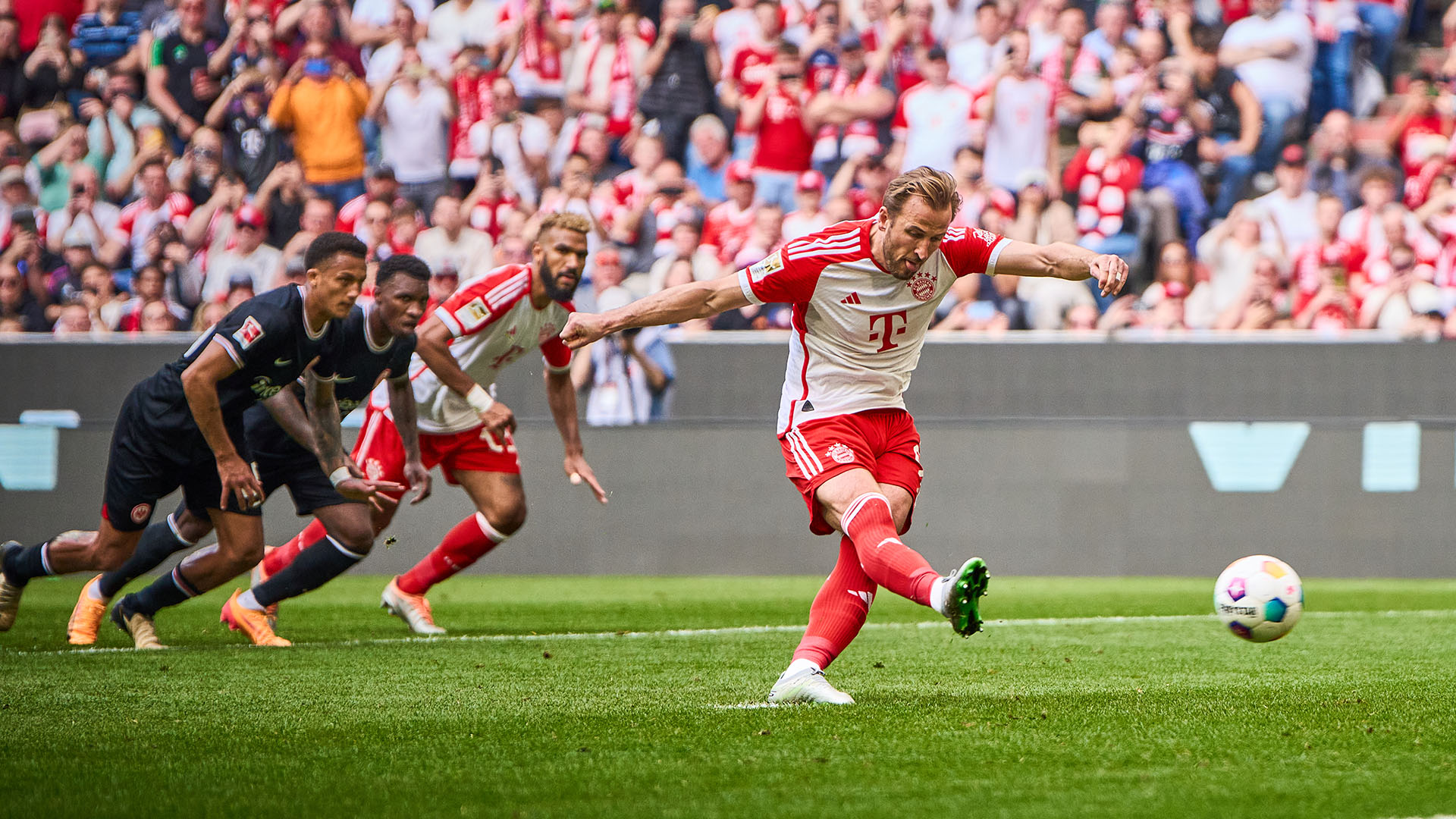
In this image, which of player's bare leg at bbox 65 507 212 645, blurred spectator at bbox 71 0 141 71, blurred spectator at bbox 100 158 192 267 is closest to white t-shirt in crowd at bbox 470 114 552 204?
blurred spectator at bbox 100 158 192 267

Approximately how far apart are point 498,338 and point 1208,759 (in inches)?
194

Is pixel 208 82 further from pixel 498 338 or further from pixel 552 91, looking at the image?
pixel 498 338

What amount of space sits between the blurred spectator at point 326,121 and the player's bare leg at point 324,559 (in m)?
8.23

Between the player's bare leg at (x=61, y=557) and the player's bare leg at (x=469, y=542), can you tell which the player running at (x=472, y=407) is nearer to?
the player's bare leg at (x=469, y=542)

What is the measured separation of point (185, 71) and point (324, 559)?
1009 centimetres

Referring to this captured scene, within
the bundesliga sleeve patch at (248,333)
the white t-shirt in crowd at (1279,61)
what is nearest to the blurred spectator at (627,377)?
the bundesliga sleeve patch at (248,333)

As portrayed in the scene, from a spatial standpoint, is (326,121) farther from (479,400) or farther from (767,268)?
(767,268)

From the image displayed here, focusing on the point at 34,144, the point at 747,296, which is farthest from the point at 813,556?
the point at 34,144

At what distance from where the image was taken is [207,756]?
4215mm

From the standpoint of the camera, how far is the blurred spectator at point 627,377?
12391 mm

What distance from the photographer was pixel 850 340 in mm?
5258

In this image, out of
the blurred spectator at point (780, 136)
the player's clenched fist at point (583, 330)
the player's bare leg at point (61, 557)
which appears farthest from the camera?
the blurred spectator at point (780, 136)

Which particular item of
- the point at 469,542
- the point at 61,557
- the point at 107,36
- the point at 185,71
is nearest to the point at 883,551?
the point at 469,542

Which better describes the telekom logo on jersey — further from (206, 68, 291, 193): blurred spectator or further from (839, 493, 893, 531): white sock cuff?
(206, 68, 291, 193): blurred spectator
